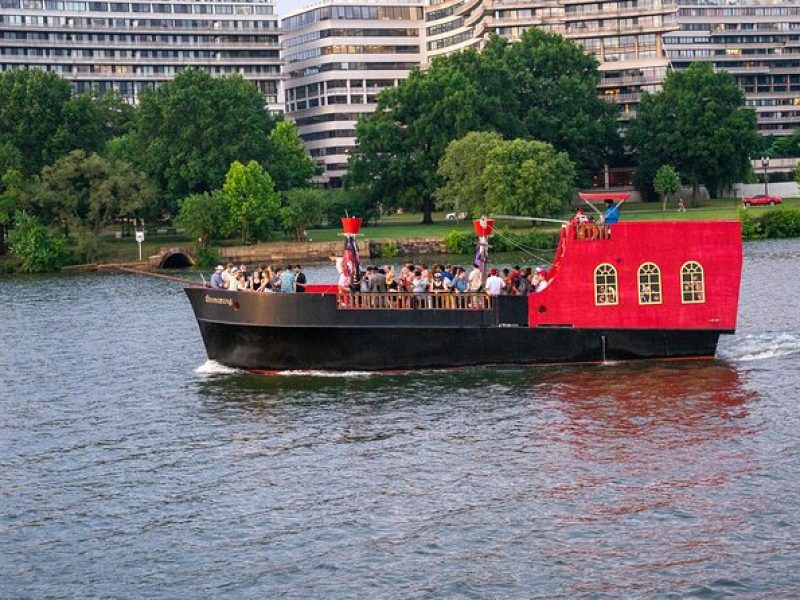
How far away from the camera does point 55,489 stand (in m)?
30.6

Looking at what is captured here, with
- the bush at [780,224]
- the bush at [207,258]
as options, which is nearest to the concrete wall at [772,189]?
the bush at [780,224]

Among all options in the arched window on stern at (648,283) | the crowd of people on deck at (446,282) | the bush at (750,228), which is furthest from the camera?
the bush at (750,228)

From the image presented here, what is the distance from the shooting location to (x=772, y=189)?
14562 centimetres

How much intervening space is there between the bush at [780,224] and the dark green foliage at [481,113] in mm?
27558

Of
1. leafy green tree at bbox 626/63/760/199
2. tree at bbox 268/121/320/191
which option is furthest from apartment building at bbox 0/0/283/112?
leafy green tree at bbox 626/63/760/199

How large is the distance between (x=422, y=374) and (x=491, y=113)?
87.2m

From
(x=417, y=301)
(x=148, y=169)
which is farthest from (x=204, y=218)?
(x=417, y=301)

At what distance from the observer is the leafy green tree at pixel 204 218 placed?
104625 millimetres

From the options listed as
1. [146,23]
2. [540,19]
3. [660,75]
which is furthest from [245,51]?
[660,75]

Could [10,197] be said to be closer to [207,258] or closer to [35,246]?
[35,246]

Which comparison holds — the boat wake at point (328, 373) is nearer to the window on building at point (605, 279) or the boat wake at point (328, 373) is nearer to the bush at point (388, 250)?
the window on building at point (605, 279)

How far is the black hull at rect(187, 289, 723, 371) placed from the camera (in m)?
41.7

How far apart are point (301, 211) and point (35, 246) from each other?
21.0 m

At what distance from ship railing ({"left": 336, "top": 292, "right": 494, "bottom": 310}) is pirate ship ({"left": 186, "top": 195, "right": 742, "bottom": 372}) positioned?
0.10 feet
